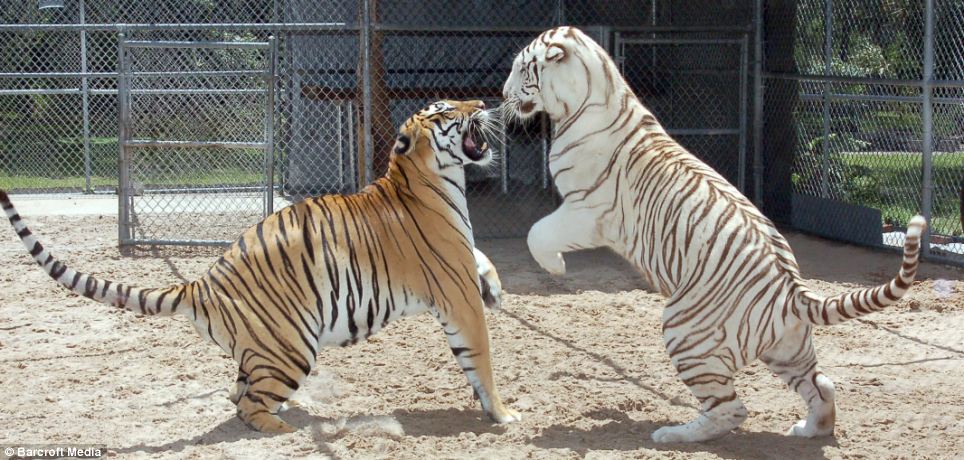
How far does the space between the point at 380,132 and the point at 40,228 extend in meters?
3.65

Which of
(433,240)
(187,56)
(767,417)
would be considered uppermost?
(187,56)

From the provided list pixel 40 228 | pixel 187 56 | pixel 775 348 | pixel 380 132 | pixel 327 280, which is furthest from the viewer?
pixel 187 56

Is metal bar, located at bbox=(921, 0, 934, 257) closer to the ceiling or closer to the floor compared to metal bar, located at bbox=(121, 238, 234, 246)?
closer to the ceiling

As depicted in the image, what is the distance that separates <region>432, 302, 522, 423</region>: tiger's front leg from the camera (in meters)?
4.83

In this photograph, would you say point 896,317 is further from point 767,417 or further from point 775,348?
point 775,348

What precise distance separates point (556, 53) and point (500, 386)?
5.71 ft

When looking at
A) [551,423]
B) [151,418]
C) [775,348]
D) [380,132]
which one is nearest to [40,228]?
[380,132]

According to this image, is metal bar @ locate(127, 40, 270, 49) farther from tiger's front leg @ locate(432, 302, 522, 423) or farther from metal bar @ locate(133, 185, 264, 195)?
tiger's front leg @ locate(432, 302, 522, 423)

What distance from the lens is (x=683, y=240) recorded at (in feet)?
15.0

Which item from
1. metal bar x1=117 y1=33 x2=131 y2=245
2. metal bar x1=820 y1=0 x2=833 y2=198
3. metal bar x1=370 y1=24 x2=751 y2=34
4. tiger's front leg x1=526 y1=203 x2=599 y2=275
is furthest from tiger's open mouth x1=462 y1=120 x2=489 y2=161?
metal bar x1=820 y1=0 x2=833 y2=198

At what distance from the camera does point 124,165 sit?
31.4 ft

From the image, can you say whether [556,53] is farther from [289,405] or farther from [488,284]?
[289,405]

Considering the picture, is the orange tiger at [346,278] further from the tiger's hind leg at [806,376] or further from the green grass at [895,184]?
the green grass at [895,184]

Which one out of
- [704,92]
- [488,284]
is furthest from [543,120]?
[488,284]
